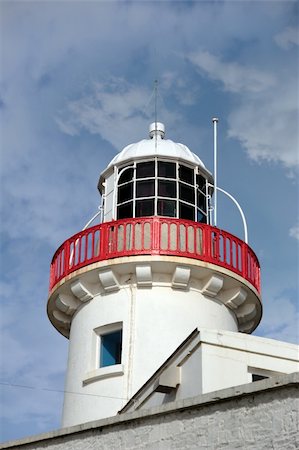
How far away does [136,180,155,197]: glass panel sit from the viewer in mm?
19672

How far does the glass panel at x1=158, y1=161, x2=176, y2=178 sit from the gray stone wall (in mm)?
10487

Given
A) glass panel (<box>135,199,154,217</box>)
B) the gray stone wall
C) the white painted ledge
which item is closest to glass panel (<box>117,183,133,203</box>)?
glass panel (<box>135,199,154,217</box>)

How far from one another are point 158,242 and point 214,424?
9770 mm

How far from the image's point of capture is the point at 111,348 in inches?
716

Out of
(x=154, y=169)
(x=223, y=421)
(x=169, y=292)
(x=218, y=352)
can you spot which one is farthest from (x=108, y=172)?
(x=223, y=421)

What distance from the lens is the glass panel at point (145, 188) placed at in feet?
64.5

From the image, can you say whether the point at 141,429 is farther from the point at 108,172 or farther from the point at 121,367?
the point at 108,172

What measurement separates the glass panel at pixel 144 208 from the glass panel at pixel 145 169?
2.57 ft

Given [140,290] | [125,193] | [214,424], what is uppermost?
[125,193]

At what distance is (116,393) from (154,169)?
6194mm

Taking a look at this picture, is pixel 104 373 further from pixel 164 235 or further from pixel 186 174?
pixel 186 174

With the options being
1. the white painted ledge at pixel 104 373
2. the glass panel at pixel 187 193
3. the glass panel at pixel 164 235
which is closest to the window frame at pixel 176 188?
the glass panel at pixel 187 193

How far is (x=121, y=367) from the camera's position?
17109mm

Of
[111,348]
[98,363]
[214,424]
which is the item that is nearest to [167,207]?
[111,348]
